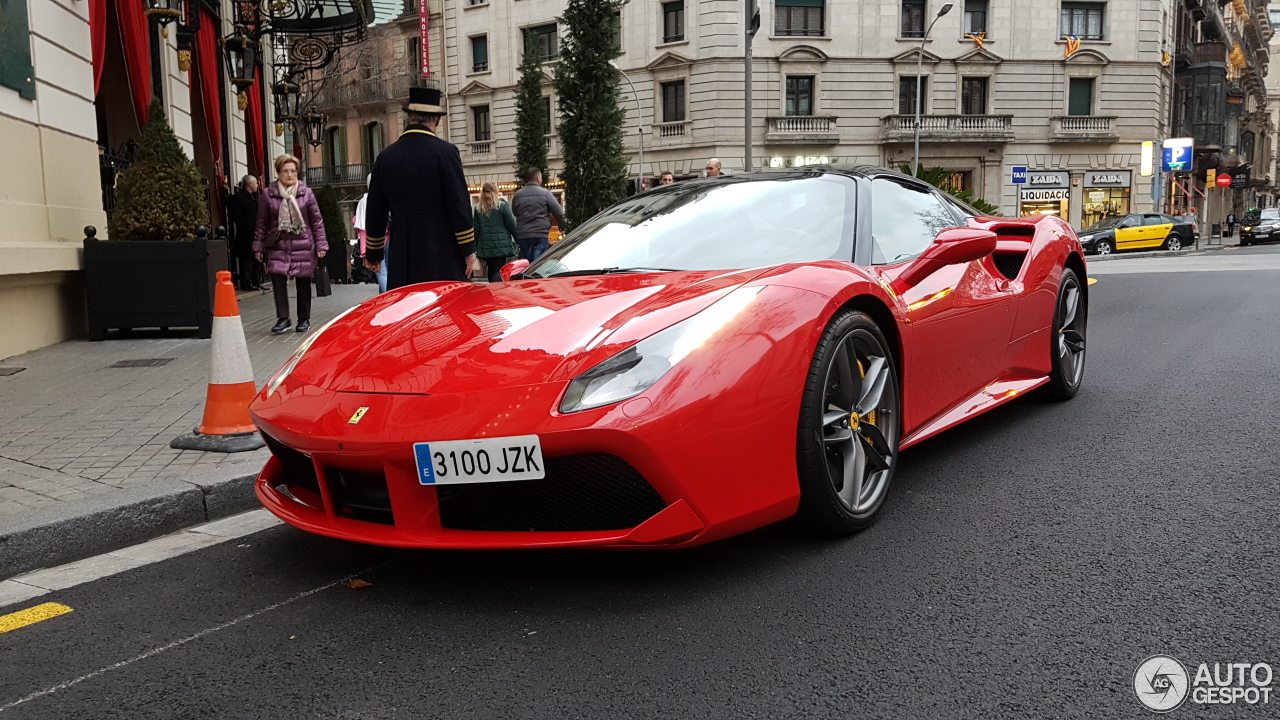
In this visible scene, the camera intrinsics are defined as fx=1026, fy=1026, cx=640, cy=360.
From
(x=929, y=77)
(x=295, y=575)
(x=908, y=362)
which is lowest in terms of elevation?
(x=295, y=575)

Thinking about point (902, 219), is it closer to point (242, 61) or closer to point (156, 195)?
point (156, 195)

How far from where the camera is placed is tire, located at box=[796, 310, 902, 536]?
2836 millimetres

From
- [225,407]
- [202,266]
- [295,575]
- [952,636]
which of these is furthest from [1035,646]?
[202,266]

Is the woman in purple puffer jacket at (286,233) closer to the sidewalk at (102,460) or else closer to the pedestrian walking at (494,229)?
the sidewalk at (102,460)

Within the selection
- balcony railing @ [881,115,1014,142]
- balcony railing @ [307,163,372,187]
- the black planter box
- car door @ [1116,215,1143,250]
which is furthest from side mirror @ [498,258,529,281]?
balcony railing @ [307,163,372,187]

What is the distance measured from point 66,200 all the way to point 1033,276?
7.56 m

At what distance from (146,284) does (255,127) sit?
10.0 metres

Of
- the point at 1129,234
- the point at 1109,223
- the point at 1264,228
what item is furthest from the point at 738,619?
the point at 1264,228

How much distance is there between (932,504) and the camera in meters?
3.39

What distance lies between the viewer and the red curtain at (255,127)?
16.9 meters

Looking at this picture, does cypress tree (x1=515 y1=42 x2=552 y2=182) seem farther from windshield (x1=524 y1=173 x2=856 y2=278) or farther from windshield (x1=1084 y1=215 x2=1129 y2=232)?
windshield (x1=524 y1=173 x2=856 y2=278)

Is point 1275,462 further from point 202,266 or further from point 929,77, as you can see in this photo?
point 929,77

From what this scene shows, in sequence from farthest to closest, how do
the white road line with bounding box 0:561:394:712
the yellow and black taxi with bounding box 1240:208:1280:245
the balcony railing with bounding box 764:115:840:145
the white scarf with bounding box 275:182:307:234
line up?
1. the yellow and black taxi with bounding box 1240:208:1280:245
2. the balcony railing with bounding box 764:115:840:145
3. the white scarf with bounding box 275:182:307:234
4. the white road line with bounding box 0:561:394:712

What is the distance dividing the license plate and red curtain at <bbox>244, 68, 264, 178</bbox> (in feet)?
52.0
